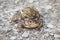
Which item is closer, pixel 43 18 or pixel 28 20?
pixel 28 20

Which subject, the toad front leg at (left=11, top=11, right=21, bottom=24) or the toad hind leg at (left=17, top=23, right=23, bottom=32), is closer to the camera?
the toad hind leg at (left=17, top=23, right=23, bottom=32)

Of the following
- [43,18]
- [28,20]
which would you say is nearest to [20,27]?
[28,20]

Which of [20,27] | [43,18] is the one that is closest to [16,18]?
[20,27]

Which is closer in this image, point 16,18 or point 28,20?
point 28,20

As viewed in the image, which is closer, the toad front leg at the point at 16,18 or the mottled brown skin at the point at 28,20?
the mottled brown skin at the point at 28,20

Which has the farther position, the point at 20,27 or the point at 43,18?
the point at 43,18

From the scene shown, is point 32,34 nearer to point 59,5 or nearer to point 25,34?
point 25,34

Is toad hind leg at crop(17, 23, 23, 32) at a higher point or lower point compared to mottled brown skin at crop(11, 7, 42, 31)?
lower

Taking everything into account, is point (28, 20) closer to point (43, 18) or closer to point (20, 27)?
point (20, 27)

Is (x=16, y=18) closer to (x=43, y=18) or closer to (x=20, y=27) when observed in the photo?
(x=20, y=27)
